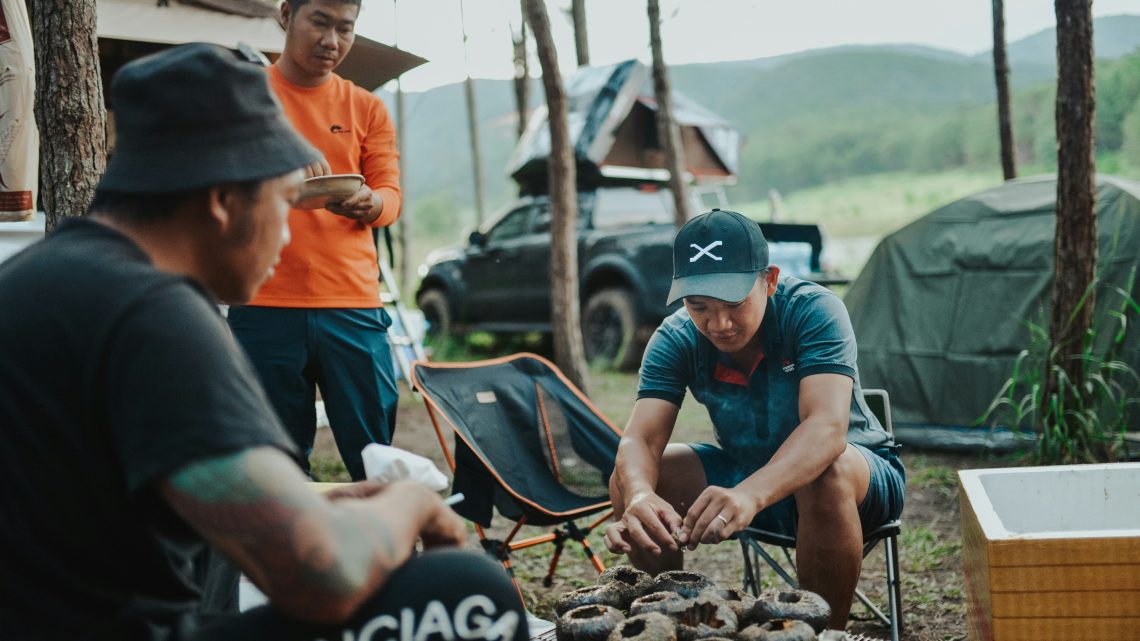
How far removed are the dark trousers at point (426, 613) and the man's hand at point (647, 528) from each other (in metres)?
0.83

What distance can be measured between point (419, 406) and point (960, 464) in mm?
4217

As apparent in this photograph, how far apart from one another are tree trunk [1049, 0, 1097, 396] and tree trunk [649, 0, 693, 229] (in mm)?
4127

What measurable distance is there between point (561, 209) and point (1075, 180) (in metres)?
3.56

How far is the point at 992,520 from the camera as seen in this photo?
2090 mm

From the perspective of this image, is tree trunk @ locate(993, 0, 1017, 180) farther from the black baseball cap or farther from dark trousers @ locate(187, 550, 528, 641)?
dark trousers @ locate(187, 550, 528, 641)

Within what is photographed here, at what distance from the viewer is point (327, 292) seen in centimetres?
287

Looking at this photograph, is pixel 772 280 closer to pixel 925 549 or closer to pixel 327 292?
pixel 327 292

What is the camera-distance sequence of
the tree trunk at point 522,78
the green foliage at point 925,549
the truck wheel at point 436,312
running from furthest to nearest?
1. the tree trunk at point 522,78
2. the truck wheel at point 436,312
3. the green foliage at point 925,549

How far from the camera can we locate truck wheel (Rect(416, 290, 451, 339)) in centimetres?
1065

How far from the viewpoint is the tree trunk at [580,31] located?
11453 millimetres

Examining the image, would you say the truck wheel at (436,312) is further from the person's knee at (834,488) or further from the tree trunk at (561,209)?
the person's knee at (834,488)

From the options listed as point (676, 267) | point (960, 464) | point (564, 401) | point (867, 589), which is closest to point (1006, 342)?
point (960, 464)

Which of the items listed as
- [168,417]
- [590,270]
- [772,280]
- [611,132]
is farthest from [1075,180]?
[611,132]

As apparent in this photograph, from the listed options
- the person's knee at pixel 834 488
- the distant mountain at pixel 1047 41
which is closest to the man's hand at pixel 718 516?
the person's knee at pixel 834 488
